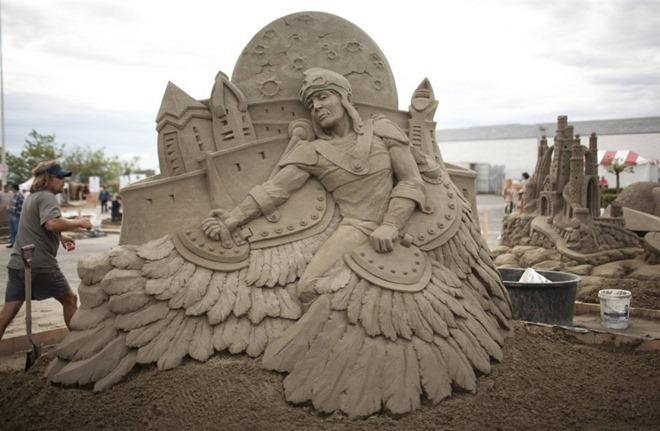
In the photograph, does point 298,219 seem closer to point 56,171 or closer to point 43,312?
point 56,171

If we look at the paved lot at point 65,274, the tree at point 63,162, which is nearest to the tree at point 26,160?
the tree at point 63,162

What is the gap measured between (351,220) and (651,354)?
2.46 meters

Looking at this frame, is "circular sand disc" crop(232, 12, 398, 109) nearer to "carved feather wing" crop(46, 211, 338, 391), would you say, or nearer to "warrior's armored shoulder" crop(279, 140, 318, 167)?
"warrior's armored shoulder" crop(279, 140, 318, 167)

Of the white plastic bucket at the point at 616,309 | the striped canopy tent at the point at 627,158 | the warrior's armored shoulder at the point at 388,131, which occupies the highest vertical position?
the striped canopy tent at the point at 627,158

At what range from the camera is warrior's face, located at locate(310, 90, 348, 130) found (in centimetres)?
379

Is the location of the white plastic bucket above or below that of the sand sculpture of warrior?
below

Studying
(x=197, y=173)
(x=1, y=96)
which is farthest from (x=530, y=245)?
(x=1, y=96)

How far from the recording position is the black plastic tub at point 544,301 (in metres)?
4.75

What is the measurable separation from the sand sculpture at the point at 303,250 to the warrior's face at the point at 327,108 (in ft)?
0.04

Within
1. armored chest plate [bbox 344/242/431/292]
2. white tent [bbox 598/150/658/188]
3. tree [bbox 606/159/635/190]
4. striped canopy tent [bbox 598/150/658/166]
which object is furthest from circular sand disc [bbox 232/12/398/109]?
striped canopy tent [bbox 598/150/658/166]

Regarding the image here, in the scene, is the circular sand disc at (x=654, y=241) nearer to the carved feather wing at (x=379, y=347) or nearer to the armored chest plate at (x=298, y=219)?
the carved feather wing at (x=379, y=347)

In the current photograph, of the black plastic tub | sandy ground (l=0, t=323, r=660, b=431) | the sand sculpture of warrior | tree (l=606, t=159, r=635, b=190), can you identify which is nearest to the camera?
sandy ground (l=0, t=323, r=660, b=431)

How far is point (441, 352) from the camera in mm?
3193

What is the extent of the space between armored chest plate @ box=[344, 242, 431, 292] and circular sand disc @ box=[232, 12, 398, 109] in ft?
4.30
